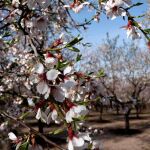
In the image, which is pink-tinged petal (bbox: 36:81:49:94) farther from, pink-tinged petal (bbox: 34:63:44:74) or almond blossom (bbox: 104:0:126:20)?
almond blossom (bbox: 104:0:126:20)

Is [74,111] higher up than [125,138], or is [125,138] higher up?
[74,111]

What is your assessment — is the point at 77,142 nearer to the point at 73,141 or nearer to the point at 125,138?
the point at 73,141

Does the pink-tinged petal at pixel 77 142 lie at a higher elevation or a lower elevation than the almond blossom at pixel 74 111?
lower

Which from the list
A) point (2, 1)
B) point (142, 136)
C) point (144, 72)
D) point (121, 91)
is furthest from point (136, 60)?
point (2, 1)

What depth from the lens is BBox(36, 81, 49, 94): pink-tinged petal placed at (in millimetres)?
1679

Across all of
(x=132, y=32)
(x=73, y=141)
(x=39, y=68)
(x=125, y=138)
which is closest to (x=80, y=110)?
(x=73, y=141)

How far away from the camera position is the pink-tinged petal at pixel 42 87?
1.68 meters

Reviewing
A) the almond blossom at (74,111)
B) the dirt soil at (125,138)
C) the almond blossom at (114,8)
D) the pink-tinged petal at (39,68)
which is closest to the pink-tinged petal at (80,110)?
the almond blossom at (74,111)

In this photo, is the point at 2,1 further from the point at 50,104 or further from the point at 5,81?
the point at 5,81

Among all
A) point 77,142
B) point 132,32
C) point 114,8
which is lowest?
point 77,142

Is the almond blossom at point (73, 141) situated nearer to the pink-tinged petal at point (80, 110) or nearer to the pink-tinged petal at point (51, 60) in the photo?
the pink-tinged petal at point (80, 110)

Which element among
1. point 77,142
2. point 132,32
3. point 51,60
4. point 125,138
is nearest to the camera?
point 77,142

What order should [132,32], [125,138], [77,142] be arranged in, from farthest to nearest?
[125,138] < [132,32] < [77,142]

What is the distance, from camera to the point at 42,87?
1.70 metres
